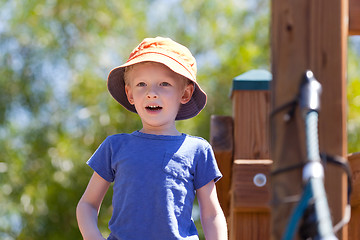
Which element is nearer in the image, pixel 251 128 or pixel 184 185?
pixel 184 185

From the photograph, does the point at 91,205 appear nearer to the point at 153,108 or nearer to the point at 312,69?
the point at 153,108

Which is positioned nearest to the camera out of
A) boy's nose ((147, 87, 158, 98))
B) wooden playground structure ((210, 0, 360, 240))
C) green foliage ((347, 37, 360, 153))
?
wooden playground structure ((210, 0, 360, 240))

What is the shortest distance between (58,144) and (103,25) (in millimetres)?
2648

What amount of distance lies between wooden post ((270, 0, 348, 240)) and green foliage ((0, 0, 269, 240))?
9000mm

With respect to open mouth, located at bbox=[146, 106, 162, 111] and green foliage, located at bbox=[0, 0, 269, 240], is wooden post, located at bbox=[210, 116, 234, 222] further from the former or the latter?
green foliage, located at bbox=[0, 0, 269, 240]

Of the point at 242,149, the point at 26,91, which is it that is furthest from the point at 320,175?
the point at 26,91

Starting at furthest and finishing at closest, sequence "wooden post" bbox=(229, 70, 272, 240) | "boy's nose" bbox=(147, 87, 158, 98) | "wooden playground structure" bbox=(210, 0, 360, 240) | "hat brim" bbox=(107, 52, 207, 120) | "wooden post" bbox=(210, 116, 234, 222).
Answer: "wooden post" bbox=(210, 116, 234, 222) → "wooden post" bbox=(229, 70, 272, 240) → "hat brim" bbox=(107, 52, 207, 120) → "boy's nose" bbox=(147, 87, 158, 98) → "wooden playground structure" bbox=(210, 0, 360, 240)

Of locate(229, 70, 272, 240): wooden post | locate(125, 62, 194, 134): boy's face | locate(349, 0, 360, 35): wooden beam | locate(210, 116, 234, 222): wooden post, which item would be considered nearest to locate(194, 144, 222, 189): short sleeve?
locate(125, 62, 194, 134): boy's face

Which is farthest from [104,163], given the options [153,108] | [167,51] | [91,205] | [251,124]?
[251,124]

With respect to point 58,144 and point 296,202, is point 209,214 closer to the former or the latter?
point 296,202

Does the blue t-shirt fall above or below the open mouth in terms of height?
below

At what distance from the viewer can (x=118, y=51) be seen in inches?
471

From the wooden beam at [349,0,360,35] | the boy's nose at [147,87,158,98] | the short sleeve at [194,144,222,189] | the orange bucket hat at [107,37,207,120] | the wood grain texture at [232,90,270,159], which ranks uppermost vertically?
the wooden beam at [349,0,360,35]

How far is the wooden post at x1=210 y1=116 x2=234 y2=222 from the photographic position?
3.20 metres
